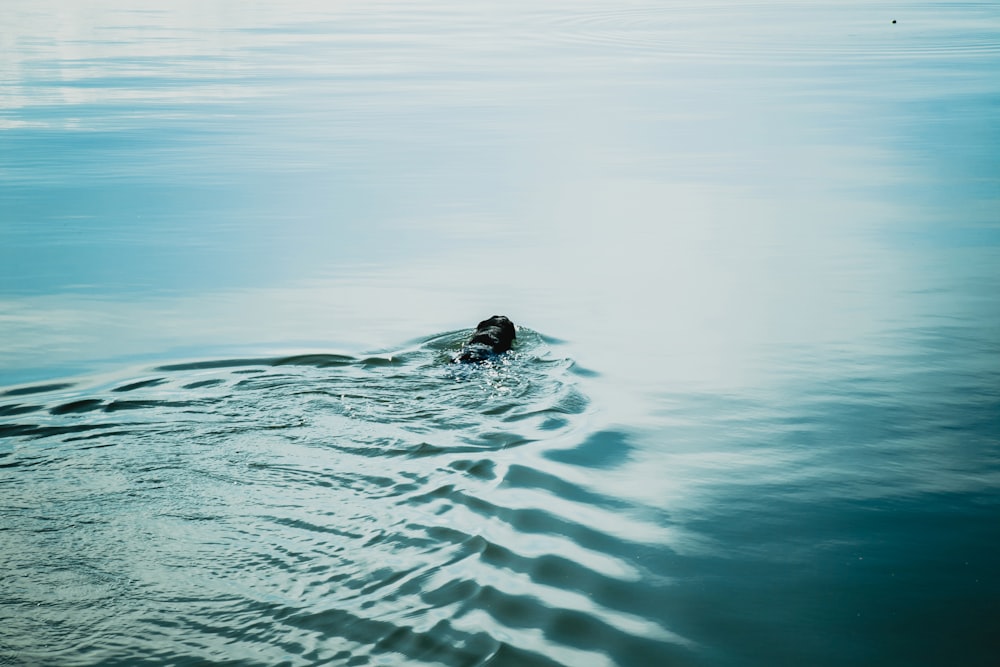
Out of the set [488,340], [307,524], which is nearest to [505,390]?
[488,340]

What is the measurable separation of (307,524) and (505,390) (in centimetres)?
281

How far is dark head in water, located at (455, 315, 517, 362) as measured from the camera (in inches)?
389

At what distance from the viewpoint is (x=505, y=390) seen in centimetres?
938

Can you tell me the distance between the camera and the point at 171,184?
17.7m

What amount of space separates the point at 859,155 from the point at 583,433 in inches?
500

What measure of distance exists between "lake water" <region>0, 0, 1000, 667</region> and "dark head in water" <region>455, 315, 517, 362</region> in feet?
0.50

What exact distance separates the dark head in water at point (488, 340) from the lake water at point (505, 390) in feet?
0.50

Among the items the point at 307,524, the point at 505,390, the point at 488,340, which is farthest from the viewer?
the point at 488,340

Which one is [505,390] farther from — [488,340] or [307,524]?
[307,524]

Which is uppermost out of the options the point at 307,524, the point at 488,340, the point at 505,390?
the point at 488,340

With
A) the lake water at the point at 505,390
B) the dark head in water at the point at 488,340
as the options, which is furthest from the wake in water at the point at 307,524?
the dark head in water at the point at 488,340

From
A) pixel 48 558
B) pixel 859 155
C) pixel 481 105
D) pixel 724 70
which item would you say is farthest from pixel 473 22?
pixel 48 558

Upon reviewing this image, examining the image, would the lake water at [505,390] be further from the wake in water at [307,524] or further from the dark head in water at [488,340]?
the dark head in water at [488,340]

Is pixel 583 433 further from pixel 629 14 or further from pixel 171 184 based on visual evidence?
pixel 629 14
